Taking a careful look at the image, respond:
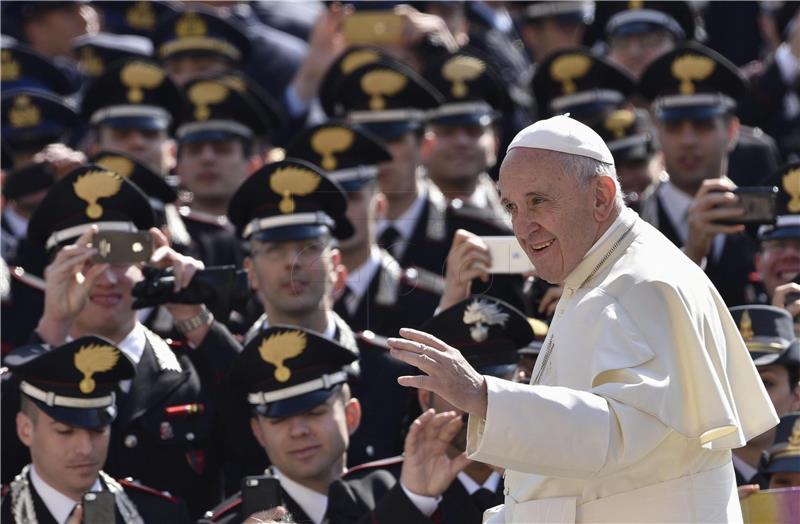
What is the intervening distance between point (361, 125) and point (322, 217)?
5.37 feet

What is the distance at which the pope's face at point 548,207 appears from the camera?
4668mm

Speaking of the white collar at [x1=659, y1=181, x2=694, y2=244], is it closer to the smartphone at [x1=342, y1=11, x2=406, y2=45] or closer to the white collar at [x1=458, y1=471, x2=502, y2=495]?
the white collar at [x1=458, y1=471, x2=502, y2=495]

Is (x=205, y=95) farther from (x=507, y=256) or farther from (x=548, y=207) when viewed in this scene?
(x=548, y=207)

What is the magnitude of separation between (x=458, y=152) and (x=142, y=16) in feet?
11.3

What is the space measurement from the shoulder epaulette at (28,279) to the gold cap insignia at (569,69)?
2893 mm

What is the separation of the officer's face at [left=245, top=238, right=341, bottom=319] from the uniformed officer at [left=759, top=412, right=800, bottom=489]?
1.83 metres

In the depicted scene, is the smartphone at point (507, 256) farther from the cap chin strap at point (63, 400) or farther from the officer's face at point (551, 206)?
the officer's face at point (551, 206)

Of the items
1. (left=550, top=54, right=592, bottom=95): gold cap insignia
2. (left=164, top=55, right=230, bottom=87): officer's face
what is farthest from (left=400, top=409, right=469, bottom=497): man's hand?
(left=164, top=55, right=230, bottom=87): officer's face

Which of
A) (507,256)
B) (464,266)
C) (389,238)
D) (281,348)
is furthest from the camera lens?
(389,238)

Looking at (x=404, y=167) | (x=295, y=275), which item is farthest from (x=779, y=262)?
(x=404, y=167)

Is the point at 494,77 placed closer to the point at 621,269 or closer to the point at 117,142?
the point at 117,142

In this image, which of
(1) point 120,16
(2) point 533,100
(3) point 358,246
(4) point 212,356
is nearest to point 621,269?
(4) point 212,356

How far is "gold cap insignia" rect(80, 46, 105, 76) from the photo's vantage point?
10.8 m

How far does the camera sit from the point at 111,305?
24.1 ft
